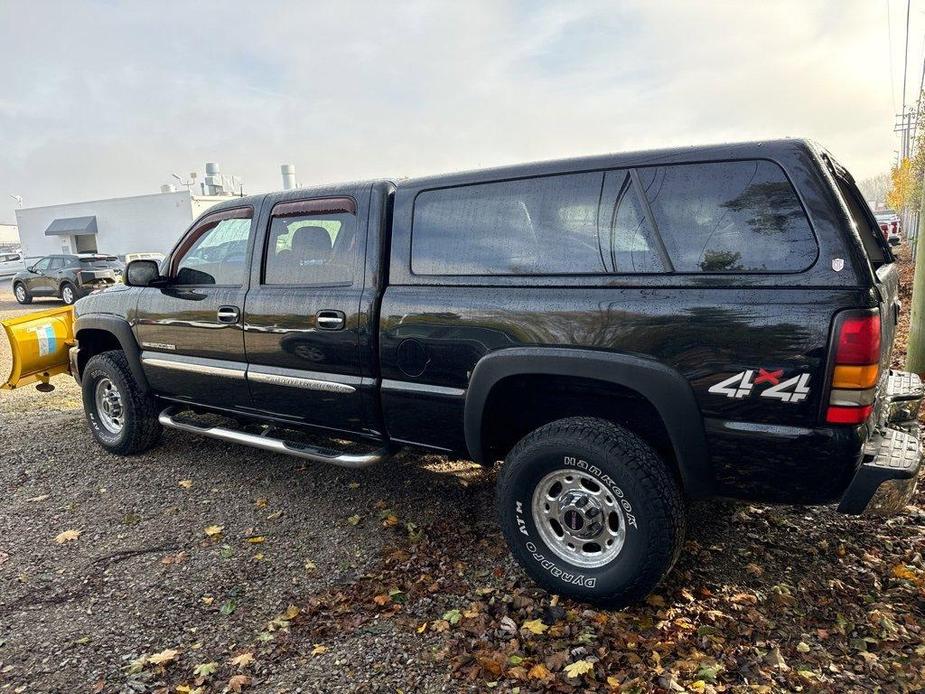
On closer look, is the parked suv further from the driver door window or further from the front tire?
the front tire

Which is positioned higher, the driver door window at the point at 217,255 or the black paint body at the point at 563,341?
the driver door window at the point at 217,255

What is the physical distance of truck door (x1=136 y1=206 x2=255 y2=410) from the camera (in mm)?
4109

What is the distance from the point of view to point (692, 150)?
2611mm

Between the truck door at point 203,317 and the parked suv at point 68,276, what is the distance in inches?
622

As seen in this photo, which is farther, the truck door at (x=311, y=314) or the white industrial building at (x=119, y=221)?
A: the white industrial building at (x=119, y=221)

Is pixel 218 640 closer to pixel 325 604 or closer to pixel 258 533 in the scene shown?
pixel 325 604

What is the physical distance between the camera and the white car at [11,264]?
3539 centimetres

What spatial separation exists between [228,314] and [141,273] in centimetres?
74

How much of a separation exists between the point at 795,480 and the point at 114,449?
479cm

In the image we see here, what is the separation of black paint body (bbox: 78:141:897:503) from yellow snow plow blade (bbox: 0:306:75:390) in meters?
2.14

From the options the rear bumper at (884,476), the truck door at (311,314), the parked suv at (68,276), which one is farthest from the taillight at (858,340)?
the parked suv at (68,276)

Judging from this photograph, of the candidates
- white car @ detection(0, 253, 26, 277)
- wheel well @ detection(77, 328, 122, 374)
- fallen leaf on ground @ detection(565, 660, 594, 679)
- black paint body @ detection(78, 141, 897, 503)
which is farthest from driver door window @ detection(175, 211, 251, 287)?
white car @ detection(0, 253, 26, 277)

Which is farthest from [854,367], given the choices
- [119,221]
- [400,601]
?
[119,221]

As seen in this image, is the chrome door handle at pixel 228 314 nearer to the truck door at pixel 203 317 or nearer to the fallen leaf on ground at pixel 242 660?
the truck door at pixel 203 317
